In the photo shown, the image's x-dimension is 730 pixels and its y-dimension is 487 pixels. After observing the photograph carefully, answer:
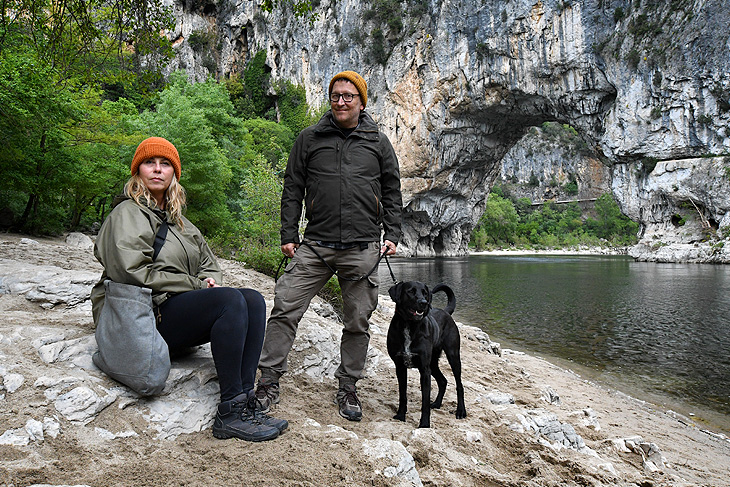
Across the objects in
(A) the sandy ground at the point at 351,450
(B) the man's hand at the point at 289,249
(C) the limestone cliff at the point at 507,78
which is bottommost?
(A) the sandy ground at the point at 351,450

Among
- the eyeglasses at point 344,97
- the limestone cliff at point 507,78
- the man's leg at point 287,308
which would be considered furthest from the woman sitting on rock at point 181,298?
the limestone cliff at point 507,78

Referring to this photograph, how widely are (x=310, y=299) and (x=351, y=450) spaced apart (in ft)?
3.38

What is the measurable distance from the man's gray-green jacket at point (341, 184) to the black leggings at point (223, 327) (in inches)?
30.0

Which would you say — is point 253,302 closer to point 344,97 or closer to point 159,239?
point 159,239

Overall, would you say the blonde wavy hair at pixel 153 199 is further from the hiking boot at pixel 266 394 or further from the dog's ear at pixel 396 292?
the dog's ear at pixel 396 292

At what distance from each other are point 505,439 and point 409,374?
1465 millimetres

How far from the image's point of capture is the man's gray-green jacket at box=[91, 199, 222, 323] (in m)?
2.11

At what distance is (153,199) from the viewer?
247 cm

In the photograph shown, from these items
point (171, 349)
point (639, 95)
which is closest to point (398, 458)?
point (171, 349)

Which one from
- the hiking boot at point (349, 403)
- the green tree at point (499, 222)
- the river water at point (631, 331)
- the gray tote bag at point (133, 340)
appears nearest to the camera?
the gray tote bag at point (133, 340)

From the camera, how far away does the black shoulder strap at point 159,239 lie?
90.4 inches

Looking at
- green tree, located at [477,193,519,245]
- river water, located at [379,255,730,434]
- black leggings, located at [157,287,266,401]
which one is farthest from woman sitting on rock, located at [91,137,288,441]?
green tree, located at [477,193,519,245]

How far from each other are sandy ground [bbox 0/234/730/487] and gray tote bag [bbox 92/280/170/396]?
0.64 ft

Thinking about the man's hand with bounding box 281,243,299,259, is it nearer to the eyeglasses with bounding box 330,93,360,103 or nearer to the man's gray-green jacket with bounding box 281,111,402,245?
the man's gray-green jacket with bounding box 281,111,402,245
